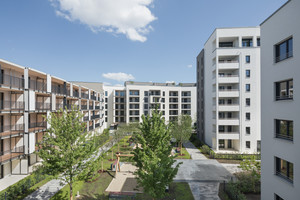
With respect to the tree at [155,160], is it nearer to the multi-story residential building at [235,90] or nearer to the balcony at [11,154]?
the balcony at [11,154]

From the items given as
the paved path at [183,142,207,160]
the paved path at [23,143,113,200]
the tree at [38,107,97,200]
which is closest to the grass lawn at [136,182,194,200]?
the tree at [38,107,97,200]

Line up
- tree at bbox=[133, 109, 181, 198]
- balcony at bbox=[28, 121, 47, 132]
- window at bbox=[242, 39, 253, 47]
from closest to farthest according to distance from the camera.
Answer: tree at bbox=[133, 109, 181, 198], balcony at bbox=[28, 121, 47, 132], window at bbox=[242, 39, 253, 47]

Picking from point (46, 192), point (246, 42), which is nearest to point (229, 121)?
point (246, 42)

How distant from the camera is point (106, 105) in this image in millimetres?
56812

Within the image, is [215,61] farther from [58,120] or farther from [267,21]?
[58,120]

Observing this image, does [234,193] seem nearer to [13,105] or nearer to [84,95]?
[13,105]

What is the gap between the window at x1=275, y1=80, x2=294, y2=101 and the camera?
35.0 feet

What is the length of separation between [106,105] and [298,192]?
177ft

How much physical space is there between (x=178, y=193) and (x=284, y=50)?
1504cm

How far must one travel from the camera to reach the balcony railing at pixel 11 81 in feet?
58.9

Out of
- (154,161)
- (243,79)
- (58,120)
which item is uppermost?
(243,79)

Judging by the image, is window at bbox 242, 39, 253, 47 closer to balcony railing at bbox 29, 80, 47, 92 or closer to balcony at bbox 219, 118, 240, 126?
balcony at bbox 219, 118, 240, 126

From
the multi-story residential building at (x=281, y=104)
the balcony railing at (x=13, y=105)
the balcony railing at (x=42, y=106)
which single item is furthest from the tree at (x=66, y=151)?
the multi-story residential building at (x=281, y=104)

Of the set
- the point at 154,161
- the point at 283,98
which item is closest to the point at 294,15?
the point at 283,98
